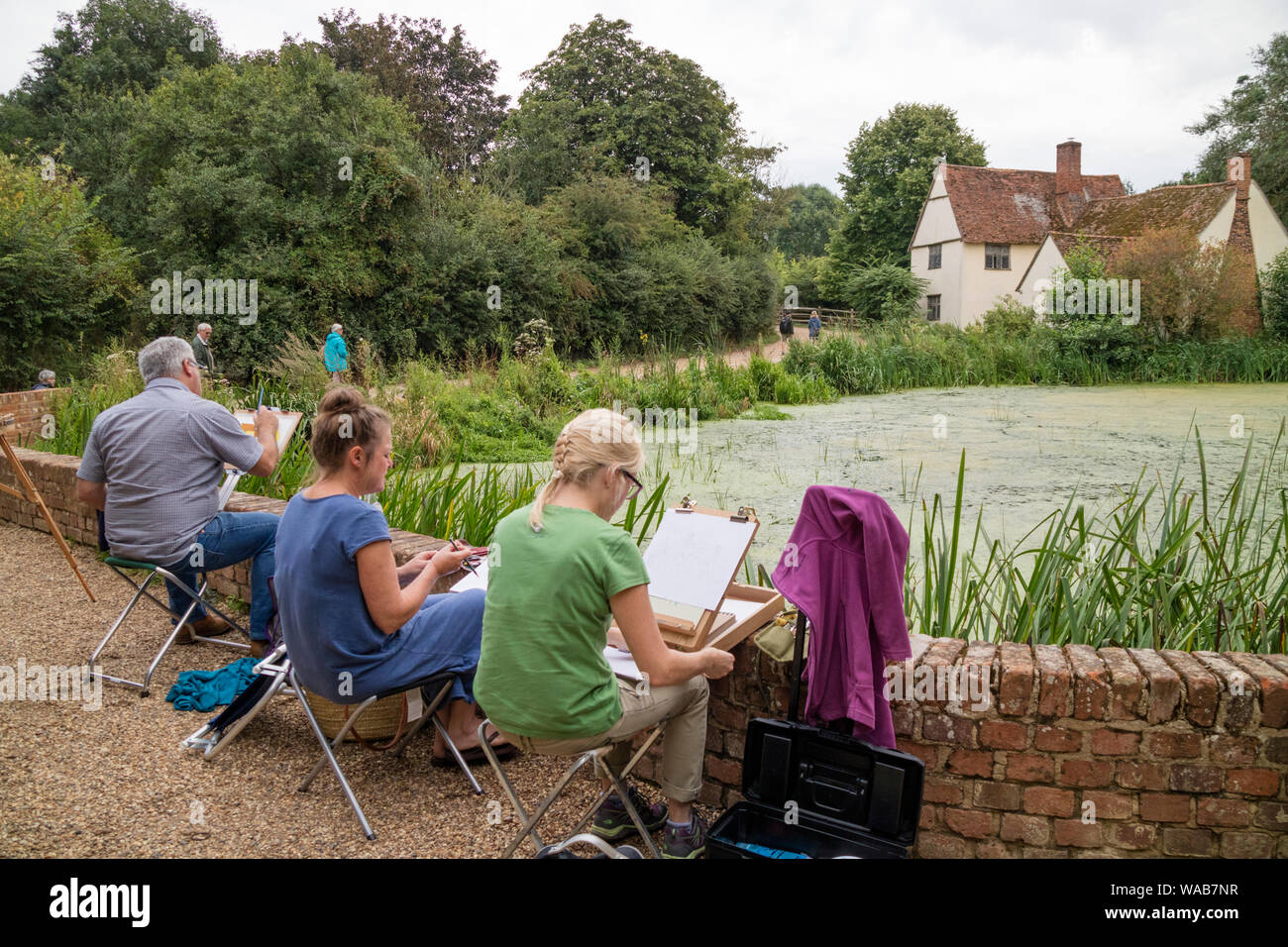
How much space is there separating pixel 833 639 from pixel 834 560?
0.22 meters

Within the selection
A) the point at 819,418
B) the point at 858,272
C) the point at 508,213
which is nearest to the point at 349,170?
the point at 508,213

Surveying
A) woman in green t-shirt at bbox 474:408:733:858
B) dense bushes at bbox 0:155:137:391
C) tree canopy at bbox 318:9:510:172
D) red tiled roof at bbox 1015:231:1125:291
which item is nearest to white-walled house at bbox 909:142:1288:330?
red tiled roof at bbox 1015:231:1125:291

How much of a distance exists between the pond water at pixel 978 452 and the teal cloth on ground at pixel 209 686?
299 cm

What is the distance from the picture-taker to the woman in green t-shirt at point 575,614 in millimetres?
2225

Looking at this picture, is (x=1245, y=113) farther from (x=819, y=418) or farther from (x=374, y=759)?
(x=374, y=759)

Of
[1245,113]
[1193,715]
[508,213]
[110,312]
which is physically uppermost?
[1245,113]

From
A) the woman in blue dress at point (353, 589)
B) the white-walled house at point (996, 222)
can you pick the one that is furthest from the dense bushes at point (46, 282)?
the white-walled house at point (996, 222)

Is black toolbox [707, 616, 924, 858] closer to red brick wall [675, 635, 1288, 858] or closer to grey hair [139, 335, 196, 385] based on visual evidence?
red brick wall [675, 635, 1288, 858]

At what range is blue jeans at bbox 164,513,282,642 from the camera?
402 centimetres

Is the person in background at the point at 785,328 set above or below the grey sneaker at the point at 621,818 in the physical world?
above

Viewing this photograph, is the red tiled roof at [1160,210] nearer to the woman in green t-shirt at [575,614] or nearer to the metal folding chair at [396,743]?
the metal folding chair at [396,743]

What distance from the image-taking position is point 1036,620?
319 centimetres

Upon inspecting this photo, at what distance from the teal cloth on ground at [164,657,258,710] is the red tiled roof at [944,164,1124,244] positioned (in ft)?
118

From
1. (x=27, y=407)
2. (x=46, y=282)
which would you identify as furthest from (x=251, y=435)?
(x=46, y=282)
